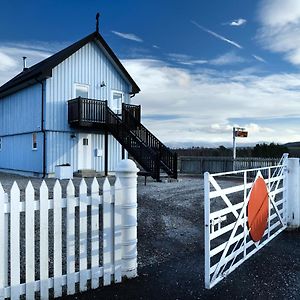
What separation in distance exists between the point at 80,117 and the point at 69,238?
45.7 ft

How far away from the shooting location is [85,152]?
60.9 ft

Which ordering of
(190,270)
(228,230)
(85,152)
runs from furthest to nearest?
(85,152) < (190,270) < (228,230)

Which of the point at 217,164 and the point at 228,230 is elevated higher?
the point at 217,164

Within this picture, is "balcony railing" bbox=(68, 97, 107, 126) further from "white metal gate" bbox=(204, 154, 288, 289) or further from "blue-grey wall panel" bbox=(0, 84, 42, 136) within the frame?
"white metal gate" bbox=(204, 154, 288, 289)

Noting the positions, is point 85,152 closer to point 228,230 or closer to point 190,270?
point 190,270

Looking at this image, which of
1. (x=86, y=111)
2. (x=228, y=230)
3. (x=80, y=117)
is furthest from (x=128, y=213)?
(x=86, y=111)

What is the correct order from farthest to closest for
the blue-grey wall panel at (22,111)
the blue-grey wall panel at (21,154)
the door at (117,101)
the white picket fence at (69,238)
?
the door at (117,101) → the blue-grey wall panel at (22,111) → the blue-grey wall panel at (21,154) → the white picket fence at (69,238)

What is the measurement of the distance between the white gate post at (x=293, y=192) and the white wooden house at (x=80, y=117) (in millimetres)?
8755

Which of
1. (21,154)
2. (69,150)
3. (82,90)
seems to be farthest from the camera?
(21,154)

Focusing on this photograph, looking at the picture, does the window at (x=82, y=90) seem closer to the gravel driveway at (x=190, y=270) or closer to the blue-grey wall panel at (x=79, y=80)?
the blue-grey wall panel at (x=79, y=80)

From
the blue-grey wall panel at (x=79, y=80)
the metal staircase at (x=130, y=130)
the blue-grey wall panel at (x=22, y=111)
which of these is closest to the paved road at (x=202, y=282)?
the metal staircase at (x=130, y=130)

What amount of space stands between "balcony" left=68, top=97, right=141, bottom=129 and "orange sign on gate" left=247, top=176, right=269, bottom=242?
518 inches

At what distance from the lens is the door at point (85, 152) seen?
18.3m

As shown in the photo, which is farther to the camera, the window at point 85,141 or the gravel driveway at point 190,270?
the window at point 85,141
